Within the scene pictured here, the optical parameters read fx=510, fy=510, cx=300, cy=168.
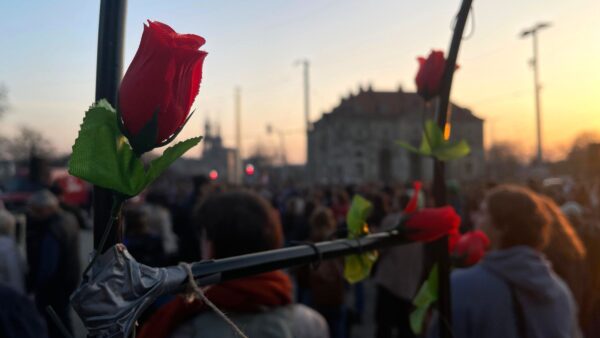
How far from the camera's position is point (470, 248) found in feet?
5.70

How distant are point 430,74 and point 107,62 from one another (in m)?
0.94

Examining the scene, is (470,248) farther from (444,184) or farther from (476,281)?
(444,184)

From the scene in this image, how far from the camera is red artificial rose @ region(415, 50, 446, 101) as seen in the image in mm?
1313

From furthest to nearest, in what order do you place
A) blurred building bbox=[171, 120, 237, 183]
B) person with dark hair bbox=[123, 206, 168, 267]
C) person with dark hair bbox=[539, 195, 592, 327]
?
blurred building bbox=[171, 120, 237, 183]
person with dark hair bbox=[123, 206, 168, 267]
person with dark hair bbox=[539, 195, 592, 327]

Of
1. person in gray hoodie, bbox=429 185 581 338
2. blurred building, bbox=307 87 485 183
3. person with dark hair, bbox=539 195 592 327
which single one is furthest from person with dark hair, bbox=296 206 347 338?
blurred building, bbox=307 87 485 183

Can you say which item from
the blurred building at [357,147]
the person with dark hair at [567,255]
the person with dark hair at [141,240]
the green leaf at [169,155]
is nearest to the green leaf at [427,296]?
the green leaf at [169,155]

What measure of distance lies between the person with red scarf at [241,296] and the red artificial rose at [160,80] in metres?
0.84

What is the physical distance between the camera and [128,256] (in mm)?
556

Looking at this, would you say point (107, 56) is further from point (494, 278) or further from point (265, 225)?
point (494, 278)

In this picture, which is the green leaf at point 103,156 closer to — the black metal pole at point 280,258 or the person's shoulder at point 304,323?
the black metal pole at point 280,258

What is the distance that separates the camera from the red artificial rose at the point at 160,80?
520mm

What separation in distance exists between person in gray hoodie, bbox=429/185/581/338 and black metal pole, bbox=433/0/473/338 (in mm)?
641

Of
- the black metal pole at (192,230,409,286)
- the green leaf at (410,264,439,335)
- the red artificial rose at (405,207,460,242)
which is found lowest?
the green leaf at (410,264,439,335)

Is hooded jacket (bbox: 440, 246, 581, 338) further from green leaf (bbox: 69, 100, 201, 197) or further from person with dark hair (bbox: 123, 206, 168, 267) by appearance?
person with dark hair (bbox: 123, 206, 168, 267)
